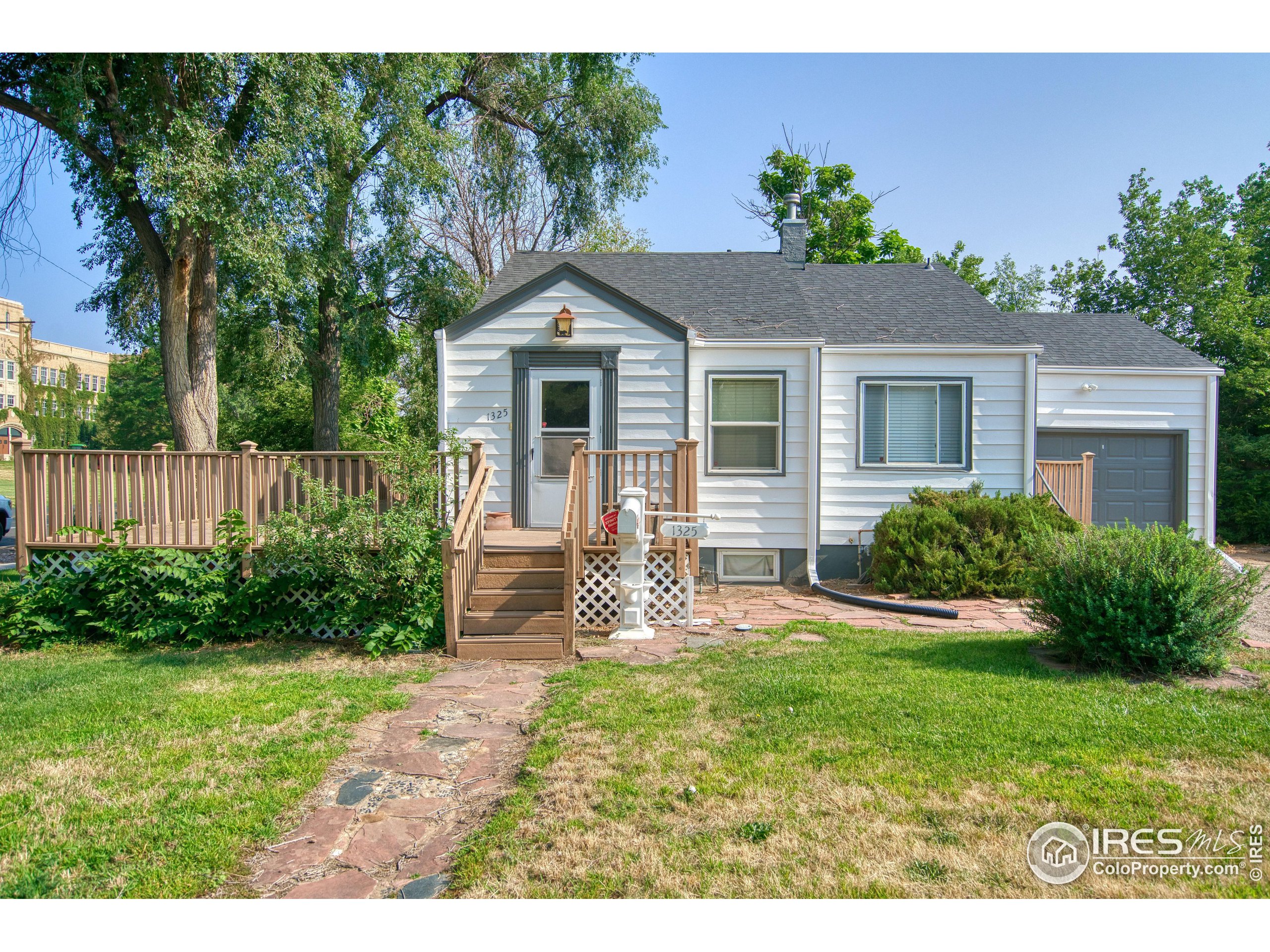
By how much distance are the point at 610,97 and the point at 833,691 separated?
586 inches

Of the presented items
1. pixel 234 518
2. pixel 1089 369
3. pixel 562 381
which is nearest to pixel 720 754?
pixel 234 518

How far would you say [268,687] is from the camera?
215 inches

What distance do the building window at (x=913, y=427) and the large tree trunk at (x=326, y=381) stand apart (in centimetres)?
1021

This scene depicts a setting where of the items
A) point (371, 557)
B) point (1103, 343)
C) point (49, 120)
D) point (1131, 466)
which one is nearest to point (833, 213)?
point (1103, 343)

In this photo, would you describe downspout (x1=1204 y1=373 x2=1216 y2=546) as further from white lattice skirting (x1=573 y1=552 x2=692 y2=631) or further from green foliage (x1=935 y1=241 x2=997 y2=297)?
green foliage (x1=935 y1=241 x2=997 y2=297)

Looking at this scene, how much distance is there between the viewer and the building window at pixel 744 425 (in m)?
9.84

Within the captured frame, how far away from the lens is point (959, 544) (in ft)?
28.4

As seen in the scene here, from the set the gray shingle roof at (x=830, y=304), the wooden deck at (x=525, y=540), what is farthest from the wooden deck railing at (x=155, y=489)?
the gray shingle roof at (x=830, y=304)

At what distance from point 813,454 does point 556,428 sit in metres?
3.42

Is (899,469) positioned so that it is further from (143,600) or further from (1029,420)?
(143,600)

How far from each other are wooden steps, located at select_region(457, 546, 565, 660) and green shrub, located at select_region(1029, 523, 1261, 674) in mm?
4016

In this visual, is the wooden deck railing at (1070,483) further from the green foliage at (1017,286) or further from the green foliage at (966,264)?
the green foliage at (1017,286)

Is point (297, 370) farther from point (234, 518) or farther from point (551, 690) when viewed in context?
point (551, 690)

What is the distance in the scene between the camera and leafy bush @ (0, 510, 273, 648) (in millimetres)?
6918
